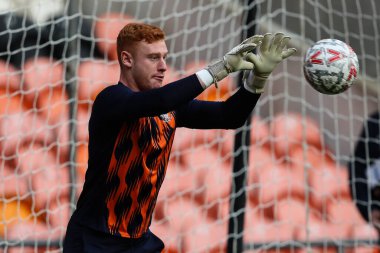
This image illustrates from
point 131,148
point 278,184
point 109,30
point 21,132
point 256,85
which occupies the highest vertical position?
point 256,85

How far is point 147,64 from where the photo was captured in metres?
3.14

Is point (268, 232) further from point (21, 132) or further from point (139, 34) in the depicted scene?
point (139, 34)

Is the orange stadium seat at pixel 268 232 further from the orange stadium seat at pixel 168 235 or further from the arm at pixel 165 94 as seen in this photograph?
the arm at pixel 165 94

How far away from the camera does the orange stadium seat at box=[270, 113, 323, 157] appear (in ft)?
18.0

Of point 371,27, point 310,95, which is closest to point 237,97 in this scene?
point 310,95

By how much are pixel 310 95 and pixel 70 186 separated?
1888 millimetres

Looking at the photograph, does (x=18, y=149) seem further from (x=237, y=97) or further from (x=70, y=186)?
(x=237, y=97)

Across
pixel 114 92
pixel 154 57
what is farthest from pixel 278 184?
pixel 114 92

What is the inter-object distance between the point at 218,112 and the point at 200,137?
84.2 inches

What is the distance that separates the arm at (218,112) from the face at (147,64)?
232 mm

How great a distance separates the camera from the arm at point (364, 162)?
5402 millimetres

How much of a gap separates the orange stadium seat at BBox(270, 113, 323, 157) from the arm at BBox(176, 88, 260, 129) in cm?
213

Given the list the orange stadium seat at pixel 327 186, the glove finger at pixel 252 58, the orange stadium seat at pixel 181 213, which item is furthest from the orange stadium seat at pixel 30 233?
the glove finger at pixel 252 58

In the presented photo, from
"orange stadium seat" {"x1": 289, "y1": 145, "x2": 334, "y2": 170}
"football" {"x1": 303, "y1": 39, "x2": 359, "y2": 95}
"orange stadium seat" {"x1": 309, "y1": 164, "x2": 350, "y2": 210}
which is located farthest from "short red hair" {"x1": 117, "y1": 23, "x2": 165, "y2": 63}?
"orange stadium seat" {"x1": 309, "y1": 164, "x2": 350, "y2": 210}
